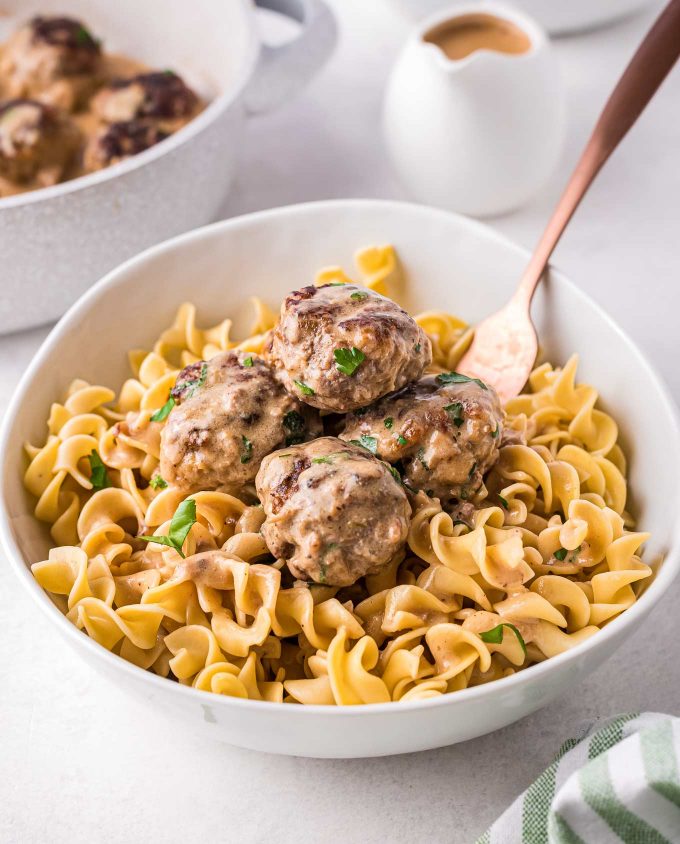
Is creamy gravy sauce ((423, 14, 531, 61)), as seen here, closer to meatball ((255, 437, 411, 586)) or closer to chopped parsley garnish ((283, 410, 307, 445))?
chopped parsley garnish ((283, 410, 307, 445))

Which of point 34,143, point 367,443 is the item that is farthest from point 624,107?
point 34,143

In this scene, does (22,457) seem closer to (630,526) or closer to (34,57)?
(630,526)

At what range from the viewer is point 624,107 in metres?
4.21

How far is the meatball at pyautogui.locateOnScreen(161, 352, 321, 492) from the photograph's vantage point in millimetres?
3277

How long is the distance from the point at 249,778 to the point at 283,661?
0.38 m

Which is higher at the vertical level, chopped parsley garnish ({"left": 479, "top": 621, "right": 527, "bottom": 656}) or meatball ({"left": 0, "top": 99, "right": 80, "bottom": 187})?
meatball ({"left": 0, "top": 99, "right": 80, "bottom": 187})

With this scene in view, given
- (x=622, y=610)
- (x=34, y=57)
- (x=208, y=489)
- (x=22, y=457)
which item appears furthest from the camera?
(x=34, y=57)

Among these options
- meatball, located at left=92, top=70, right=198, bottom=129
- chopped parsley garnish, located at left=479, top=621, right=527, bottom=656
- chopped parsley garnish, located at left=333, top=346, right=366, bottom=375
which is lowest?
chopped parsley garnish, located at left=479, top=621, right=527, bottom=656

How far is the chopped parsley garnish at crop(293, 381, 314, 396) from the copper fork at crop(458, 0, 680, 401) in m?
0.99

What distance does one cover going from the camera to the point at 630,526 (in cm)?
359

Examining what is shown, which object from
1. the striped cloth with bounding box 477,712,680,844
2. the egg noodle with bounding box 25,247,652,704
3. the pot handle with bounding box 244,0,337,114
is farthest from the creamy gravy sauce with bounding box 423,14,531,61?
the striped cloth with bounding box 477,712,680,844

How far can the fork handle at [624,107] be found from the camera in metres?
4.10

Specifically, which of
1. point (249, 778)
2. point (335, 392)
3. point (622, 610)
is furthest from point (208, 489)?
point (622, 610)

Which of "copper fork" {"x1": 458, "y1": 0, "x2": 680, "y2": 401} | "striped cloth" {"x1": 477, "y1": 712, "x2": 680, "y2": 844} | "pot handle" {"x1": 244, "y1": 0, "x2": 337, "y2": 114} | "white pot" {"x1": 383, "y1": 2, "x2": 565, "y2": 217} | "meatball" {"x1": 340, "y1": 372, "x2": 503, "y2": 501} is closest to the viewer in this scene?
"striped cloth" {"x1": 477, "y1": 712, "x2": 680, "y2": 844}
